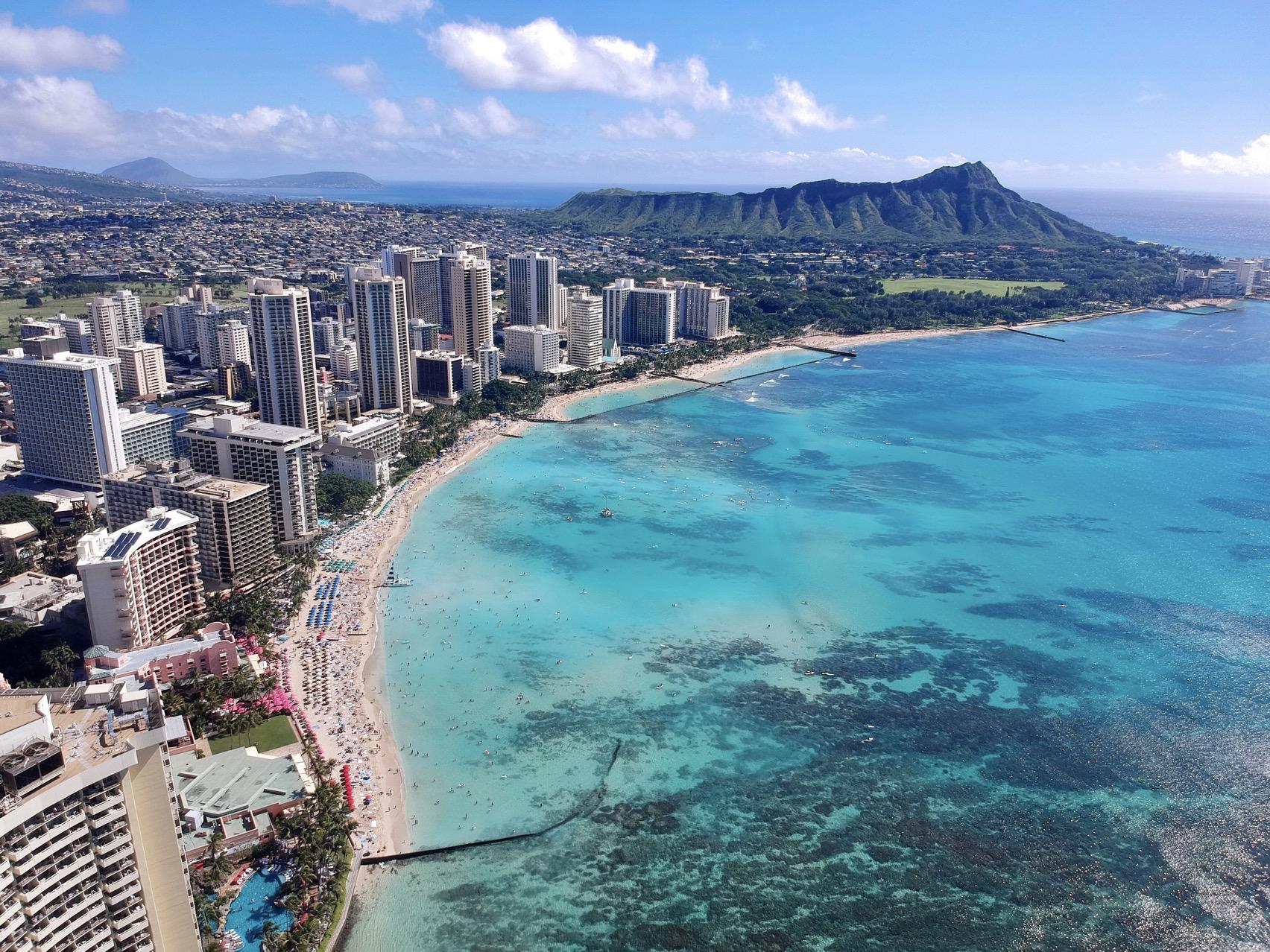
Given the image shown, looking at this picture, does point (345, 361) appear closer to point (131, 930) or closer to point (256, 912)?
point (256, 912)

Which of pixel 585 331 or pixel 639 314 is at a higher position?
pixel 639 314

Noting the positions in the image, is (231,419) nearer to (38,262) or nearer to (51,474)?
(51,474)

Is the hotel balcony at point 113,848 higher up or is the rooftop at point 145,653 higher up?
the hotel balcony at point 113,848

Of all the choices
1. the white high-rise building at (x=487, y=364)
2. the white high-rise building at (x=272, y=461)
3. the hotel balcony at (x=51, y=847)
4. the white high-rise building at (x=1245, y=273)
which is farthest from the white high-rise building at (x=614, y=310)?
the white high-rise building at (x=1245, y=273)

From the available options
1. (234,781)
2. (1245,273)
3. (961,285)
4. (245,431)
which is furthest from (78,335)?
(1245,273)

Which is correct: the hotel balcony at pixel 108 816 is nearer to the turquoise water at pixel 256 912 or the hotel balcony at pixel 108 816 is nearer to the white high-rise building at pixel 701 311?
the turquoise water at pixel 256 912

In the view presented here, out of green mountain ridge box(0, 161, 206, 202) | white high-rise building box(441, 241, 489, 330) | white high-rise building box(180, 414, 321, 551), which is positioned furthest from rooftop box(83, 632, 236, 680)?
green mountain ridge box(0, 161, 206, 202)

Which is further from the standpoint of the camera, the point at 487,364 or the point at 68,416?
the point at 487,364
